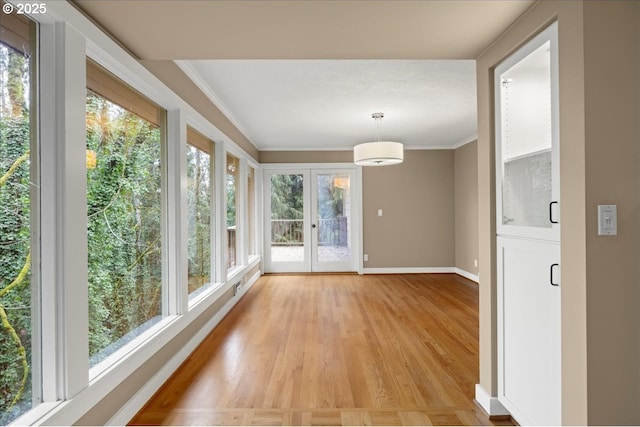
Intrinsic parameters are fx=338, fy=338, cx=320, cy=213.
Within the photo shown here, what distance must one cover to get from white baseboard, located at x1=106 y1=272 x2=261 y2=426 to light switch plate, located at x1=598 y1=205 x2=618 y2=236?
2483 mm

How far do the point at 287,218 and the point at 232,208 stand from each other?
2.01 meters

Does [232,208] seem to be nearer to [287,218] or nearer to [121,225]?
[287,218]

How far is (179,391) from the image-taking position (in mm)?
2264

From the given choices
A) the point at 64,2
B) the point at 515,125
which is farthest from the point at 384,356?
the point at 64,2

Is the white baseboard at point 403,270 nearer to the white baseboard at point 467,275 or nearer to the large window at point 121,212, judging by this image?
the white baseboard at point 467,275

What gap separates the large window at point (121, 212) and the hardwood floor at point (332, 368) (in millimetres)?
570

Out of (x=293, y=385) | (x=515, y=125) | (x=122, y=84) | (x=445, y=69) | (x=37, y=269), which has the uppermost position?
(x=445, y=69)

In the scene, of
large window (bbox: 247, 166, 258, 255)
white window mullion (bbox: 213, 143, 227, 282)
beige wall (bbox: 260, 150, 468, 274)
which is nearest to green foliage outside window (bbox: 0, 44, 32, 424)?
white window mullion (bbox: 213, 143, 227, 282)

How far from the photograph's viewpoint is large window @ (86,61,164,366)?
1.83 metres

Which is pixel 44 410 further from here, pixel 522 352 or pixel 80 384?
pixel 522 352

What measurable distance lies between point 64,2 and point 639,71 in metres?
2.40

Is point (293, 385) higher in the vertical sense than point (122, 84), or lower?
lower

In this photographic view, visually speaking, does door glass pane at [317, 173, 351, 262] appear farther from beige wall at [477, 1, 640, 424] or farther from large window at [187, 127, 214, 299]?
beige wall at [477, 1, 640, 424]

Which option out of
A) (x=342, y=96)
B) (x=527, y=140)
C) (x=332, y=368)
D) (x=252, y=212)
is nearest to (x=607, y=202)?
(x=527, y=140)
